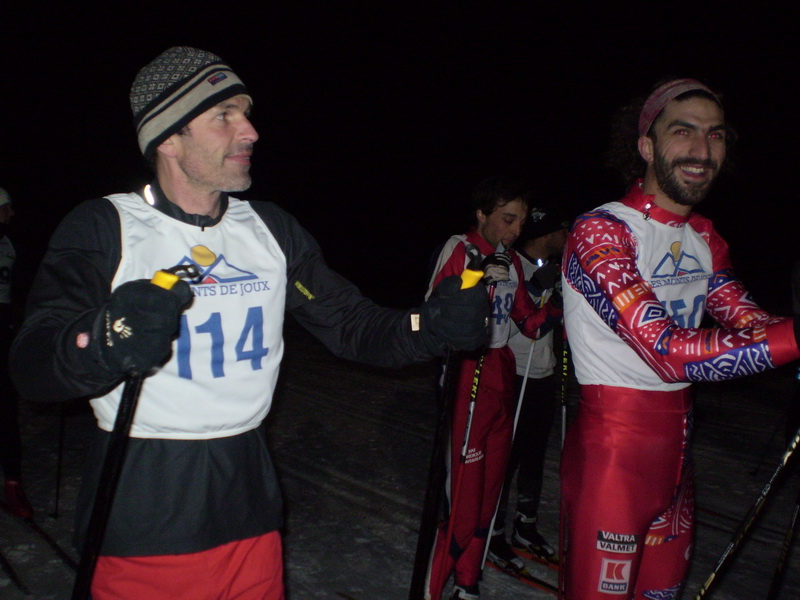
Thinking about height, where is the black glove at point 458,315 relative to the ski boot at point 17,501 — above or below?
above

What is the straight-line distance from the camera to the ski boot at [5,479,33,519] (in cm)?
466

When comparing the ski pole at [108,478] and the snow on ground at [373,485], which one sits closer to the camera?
the ski pole at [108,478]

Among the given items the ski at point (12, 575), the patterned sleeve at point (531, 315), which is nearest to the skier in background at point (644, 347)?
the patterned sleeve at point (531, 315)

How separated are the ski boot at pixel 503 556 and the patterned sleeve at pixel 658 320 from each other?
7.69 feet

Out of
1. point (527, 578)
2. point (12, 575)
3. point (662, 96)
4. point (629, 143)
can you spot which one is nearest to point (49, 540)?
point (12, 575)

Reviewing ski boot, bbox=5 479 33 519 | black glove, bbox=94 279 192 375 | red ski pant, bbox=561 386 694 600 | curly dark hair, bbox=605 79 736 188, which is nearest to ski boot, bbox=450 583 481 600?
red ski pant, bbox=561 386 694 600

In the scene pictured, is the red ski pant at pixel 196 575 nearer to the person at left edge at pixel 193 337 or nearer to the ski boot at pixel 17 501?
the person at left edge at pixel 193 337

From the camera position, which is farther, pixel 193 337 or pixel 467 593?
pixel 467 593

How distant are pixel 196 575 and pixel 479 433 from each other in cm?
224

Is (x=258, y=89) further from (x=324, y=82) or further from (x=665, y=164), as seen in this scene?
(x=665, y=164)

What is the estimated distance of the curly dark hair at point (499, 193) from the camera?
421cm

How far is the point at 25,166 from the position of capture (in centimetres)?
3102

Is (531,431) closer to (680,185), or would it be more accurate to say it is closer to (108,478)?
(680,185)

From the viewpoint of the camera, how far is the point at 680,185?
2.54 meters
